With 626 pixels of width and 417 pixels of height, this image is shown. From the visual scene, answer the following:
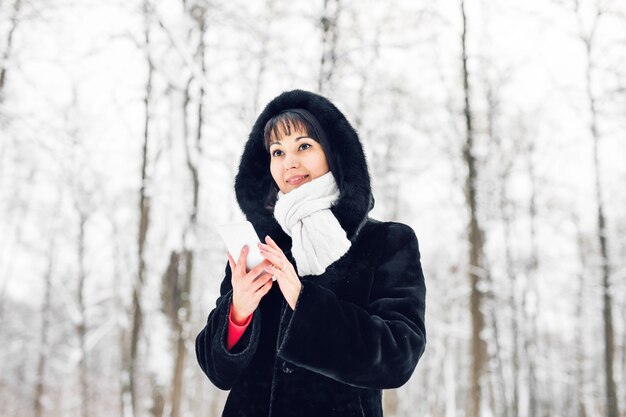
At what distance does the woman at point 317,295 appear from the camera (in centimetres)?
138

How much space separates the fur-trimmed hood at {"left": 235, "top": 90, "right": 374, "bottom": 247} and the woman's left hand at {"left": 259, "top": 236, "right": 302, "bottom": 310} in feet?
0.94

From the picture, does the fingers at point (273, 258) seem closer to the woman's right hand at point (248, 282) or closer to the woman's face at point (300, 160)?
the woman's right hand at point (248, 282)

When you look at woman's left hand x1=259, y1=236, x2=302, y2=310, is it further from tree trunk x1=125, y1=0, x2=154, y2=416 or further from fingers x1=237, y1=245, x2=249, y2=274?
tree trunk x1=125, y1=0, x2=154, y2=416

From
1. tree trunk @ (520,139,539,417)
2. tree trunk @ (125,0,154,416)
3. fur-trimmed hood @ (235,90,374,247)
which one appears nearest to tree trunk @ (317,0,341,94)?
tree trunk @ (125,0,154,416)

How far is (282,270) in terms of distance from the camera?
1399mm

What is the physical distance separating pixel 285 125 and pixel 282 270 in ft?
1.79

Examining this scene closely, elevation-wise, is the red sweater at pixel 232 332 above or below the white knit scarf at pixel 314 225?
below

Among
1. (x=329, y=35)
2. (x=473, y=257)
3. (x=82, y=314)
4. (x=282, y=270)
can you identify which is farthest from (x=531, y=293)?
(x=282, y=270)

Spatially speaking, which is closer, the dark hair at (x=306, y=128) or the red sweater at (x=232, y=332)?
the red sweater at (x=232, y=332)

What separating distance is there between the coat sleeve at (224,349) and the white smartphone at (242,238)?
0.77ft

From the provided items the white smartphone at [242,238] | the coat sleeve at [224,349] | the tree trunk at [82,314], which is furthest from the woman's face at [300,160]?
the tree trunk at [82,314]

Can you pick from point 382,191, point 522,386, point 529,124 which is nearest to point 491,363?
point 522,386

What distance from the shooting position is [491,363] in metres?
14.2

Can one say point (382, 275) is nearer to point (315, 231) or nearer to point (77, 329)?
point (315, 231)
